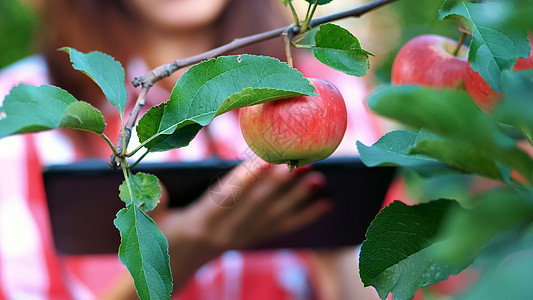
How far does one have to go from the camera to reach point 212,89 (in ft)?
0.93

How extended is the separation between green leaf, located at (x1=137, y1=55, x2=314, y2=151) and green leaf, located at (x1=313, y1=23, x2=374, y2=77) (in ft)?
0.10

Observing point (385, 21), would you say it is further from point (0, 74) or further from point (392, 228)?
point (392, 228)

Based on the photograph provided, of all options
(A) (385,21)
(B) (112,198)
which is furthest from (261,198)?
(A) (385,21)

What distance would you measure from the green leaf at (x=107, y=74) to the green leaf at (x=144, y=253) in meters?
0.06

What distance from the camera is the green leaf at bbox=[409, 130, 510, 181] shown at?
183 millimetres

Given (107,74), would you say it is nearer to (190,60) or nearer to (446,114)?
(190,60)

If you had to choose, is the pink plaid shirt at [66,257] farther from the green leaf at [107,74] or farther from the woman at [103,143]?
the green leaf at [107,74]

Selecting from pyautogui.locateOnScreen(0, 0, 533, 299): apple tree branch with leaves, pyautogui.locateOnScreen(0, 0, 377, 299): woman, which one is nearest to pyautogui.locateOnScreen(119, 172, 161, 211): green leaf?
pyautogui.locateOnScreen(0, 0, 533, 299): apple tree branch with leaves

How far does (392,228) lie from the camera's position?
271mm

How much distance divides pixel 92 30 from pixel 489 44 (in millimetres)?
1205

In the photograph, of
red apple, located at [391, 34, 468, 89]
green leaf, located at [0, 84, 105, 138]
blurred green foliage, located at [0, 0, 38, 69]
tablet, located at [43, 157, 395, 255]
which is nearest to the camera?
green leaf, located at [0, 84, 105, 138]

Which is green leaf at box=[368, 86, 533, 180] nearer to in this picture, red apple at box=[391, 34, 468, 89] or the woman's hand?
red apple at box=[391, 34, 468, 89]

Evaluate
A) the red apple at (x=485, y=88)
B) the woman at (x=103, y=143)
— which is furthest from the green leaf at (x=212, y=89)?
the woman at (x=103, y=143)

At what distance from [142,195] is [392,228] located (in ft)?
0.44
